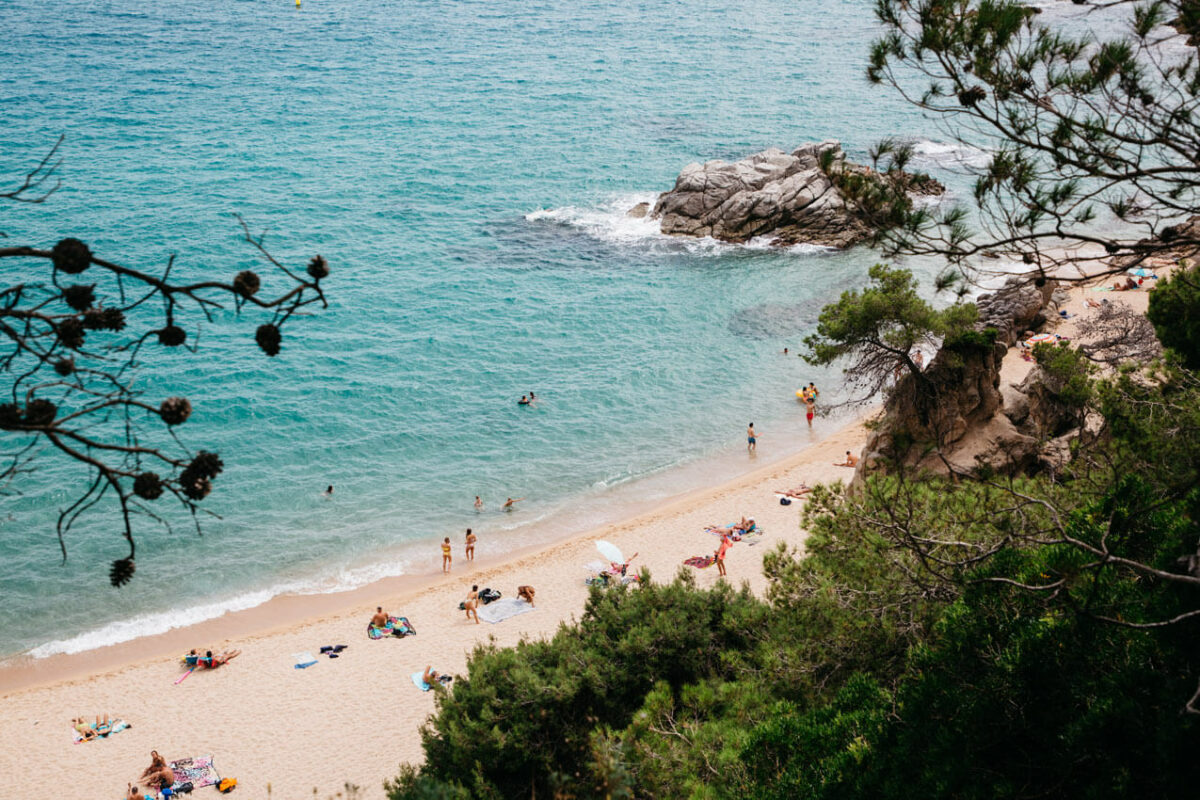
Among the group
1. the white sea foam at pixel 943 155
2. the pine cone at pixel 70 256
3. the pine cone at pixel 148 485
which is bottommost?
the white sea foam at pixel 943 155

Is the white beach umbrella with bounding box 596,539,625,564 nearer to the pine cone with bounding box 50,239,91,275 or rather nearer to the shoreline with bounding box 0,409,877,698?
the shoreline with bounding box 0,409,877,698

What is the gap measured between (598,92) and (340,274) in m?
38.2

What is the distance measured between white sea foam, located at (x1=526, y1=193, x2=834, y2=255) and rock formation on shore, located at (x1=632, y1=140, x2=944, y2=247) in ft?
1.98

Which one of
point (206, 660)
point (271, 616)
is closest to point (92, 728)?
point (206, 660)

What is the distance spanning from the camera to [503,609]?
23172mm

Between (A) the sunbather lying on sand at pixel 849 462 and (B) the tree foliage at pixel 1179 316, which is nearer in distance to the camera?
(B) the tree foliage at pixel 1179 316

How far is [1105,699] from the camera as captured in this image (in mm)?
7027

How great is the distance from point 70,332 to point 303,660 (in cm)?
1972

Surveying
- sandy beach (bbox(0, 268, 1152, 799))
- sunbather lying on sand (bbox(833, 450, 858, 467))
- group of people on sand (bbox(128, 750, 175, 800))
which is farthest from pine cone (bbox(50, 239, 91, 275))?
sunbather lying on sand (bbox(833, 450, 858, 467))

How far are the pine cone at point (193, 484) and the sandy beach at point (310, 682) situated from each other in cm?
1525

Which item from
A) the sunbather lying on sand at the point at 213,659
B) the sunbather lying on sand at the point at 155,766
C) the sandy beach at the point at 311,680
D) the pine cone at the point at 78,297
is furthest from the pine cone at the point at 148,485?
the sunbather lying on sand at the point at 213,659

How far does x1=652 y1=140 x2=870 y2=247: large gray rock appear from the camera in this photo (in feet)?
156

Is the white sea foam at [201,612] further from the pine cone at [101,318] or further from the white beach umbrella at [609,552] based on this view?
the pine cone at [101,318]

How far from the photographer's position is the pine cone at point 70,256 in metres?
3.49
